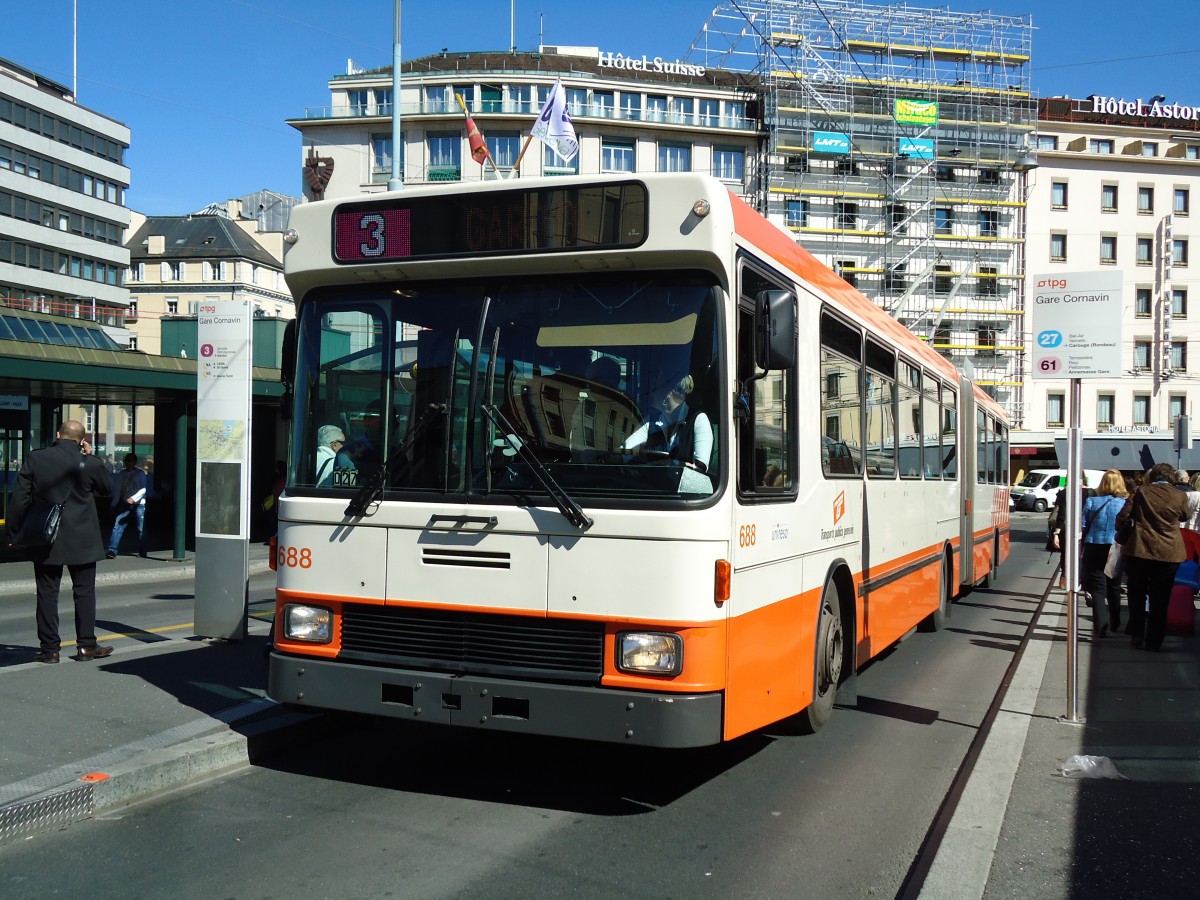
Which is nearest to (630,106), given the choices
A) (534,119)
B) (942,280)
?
(534,119)

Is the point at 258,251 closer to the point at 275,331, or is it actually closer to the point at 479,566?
the point at 275,331

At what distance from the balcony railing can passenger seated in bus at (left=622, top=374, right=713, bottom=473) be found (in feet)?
205

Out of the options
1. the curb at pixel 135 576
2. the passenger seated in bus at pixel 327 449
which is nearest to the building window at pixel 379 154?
the curb at pixel 135 576

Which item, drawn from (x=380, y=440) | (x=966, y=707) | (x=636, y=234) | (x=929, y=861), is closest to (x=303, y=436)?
(x=380, y=440)

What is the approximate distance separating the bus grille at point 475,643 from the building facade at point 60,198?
66557 mm

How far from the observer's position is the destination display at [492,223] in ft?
17.7

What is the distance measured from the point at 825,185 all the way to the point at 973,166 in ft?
31.2

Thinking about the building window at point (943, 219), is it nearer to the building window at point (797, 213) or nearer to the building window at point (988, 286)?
the building window at point (988, 286)

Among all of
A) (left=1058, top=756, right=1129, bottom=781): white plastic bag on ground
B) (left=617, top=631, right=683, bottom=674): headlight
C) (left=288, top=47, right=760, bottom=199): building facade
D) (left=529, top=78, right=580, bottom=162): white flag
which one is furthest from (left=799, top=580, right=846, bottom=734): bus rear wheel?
(left=288, top=47, right=760, bottom=199): building facade

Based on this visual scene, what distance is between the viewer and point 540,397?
5.38 m

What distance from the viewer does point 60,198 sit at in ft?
247

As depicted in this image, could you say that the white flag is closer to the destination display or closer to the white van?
the destination display

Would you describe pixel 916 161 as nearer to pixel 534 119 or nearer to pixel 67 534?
pixel 534 119

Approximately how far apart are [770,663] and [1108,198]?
7581 cm
